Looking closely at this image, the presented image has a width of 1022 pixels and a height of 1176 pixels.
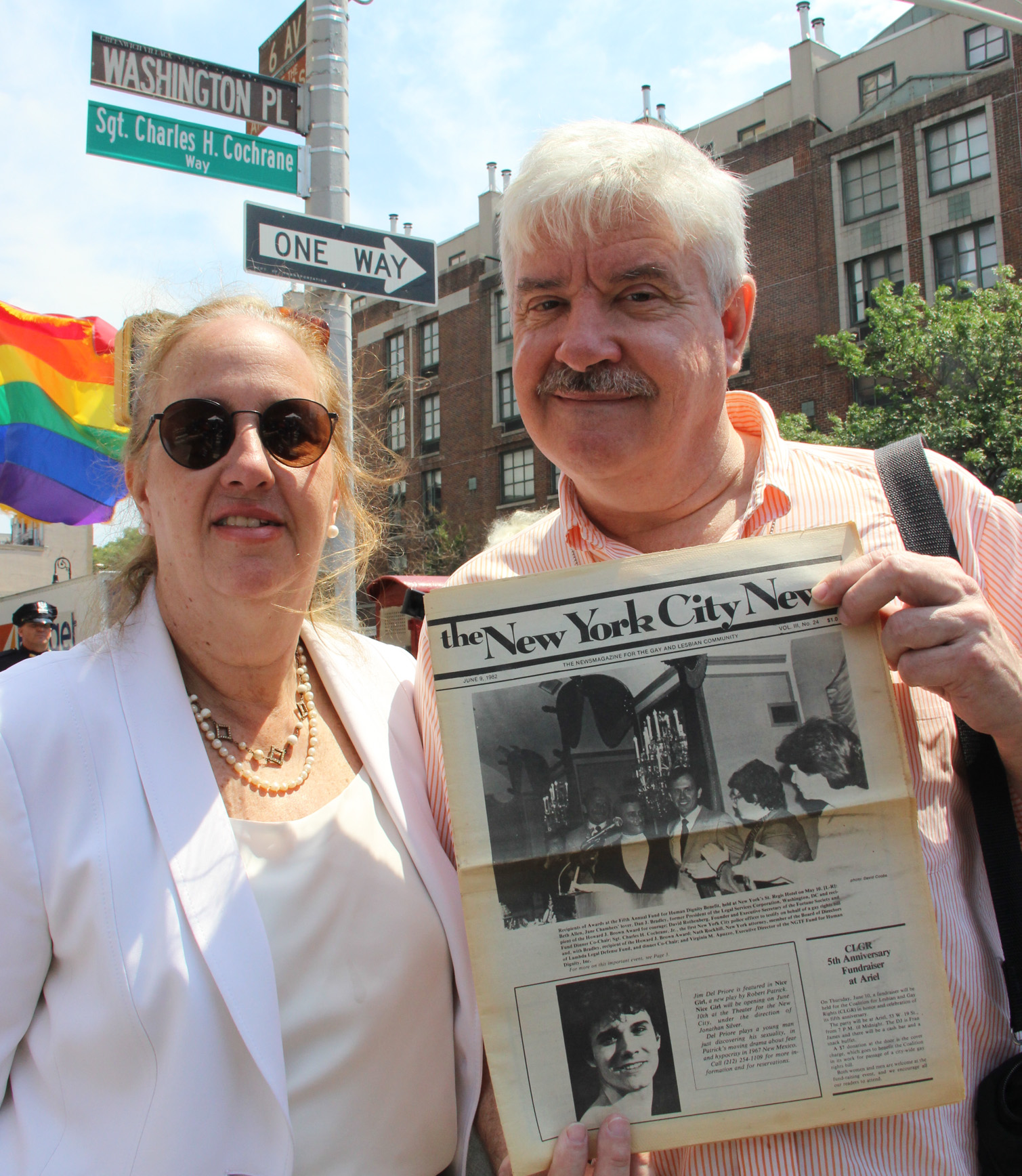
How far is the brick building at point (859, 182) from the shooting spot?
22.8 meters

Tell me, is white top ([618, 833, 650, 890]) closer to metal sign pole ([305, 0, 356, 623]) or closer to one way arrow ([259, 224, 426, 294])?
one way arrow ([259, 224, 426, 294])

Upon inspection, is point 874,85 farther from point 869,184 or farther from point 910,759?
point 910,759

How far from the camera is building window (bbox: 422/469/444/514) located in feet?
116

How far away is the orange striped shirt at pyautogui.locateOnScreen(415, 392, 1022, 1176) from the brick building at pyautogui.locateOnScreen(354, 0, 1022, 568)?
75.5ft

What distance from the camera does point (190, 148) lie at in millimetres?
4453

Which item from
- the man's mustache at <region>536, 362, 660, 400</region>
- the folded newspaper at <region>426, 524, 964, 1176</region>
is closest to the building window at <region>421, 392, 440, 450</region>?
the man's mustache at <region>536, 362, 660, 400</region>

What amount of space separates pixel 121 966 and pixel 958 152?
28.1 meters

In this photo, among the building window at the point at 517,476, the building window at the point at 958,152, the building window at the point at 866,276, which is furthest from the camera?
the building window at the point at 517,476

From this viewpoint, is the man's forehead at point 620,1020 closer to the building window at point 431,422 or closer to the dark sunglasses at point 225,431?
the dark sunglasses at point 225,431

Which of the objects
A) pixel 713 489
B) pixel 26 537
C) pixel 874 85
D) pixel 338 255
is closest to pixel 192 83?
pixel 338 255

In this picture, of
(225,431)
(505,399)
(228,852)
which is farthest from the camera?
(505,399)

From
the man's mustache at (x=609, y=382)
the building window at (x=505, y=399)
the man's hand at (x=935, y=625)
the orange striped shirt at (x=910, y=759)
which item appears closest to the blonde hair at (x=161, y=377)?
the orange striped shirt at (x=910, y=759)

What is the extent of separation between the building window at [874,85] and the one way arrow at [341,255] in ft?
91.9

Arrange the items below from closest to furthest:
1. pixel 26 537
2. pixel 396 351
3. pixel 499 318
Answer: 1. pixel 499 318
2. pixel 26 537
3. pixel 396 351
